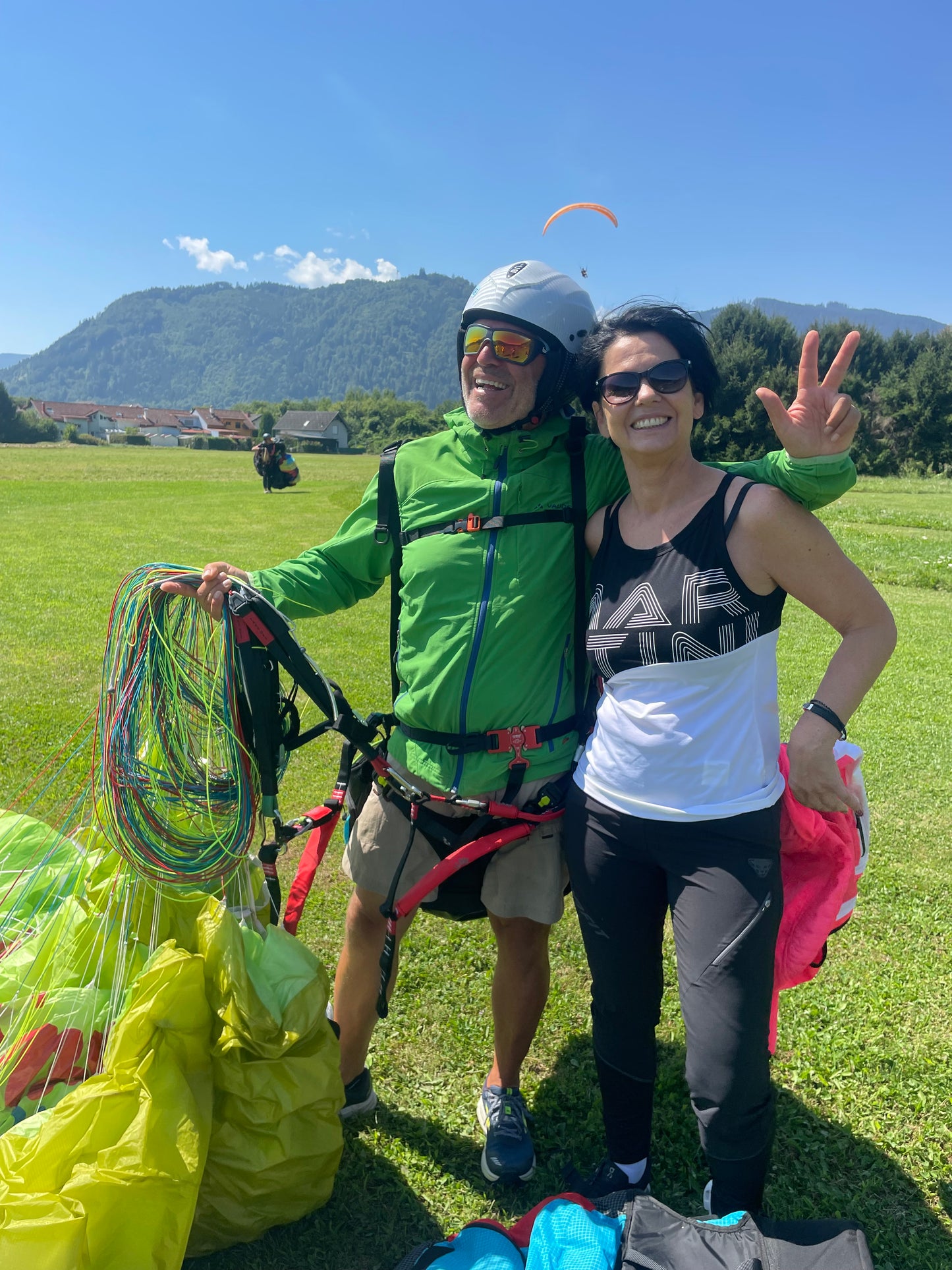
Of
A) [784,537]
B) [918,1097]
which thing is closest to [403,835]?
[784,537]

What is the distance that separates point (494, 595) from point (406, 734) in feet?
1.53

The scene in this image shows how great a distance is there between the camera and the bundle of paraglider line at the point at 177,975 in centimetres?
164

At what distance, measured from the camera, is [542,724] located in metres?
2.07

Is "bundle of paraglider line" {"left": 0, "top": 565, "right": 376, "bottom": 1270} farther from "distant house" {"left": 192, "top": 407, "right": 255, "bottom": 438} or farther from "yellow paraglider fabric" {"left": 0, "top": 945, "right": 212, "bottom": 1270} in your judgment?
"distant house" {"left": 192, "top": 407, "right": 255, "bottom": 438}

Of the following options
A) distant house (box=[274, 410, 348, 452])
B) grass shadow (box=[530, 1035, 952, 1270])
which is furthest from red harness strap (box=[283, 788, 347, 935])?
distant house (box=[274, 410, 348, 452])

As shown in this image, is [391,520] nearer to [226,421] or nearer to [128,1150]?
[128,1150]

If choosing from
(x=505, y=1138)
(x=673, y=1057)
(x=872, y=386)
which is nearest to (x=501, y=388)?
(x=505, y=1138)

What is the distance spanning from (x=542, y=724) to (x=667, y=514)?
1.96 feet

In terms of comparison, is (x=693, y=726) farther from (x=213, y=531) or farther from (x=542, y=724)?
(x=213, y=531)

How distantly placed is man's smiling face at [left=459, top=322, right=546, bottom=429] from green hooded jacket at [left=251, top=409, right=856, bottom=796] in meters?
0.05

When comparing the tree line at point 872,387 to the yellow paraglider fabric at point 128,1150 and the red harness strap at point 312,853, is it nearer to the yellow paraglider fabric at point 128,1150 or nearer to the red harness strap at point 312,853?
the red harness strap at point 312,853

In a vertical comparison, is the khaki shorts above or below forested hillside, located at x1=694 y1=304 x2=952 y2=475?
below

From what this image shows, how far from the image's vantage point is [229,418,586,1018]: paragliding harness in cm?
201

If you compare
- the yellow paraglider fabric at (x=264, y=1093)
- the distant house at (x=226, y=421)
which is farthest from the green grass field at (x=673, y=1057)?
the distant house at (x=226, y=421)
